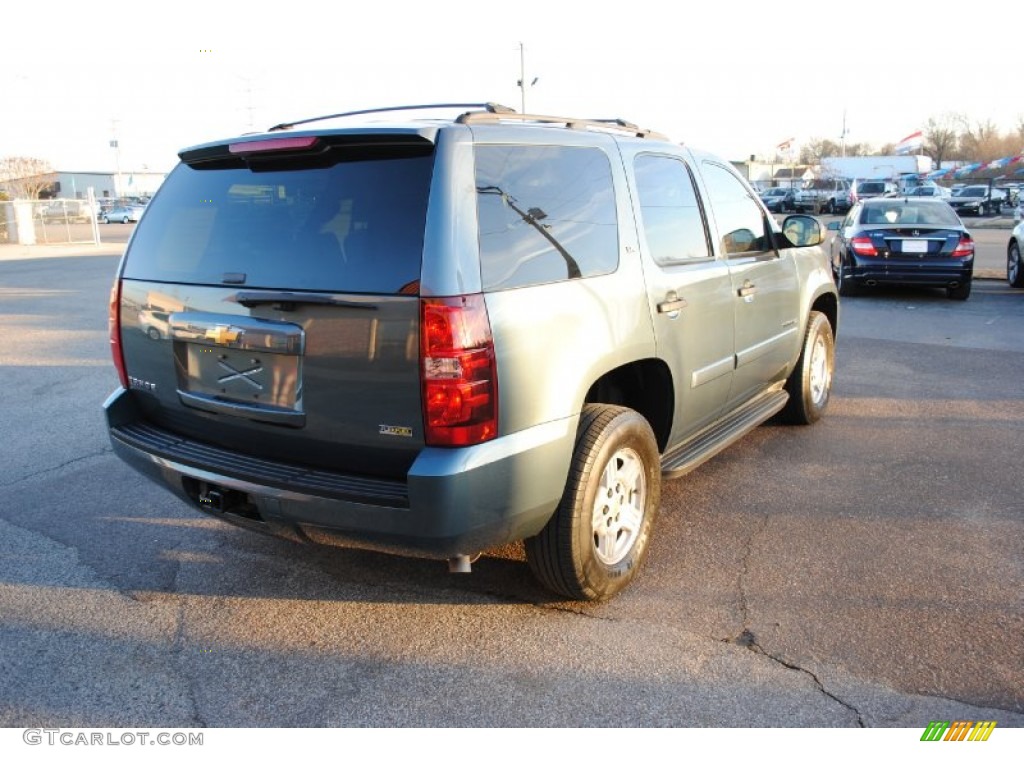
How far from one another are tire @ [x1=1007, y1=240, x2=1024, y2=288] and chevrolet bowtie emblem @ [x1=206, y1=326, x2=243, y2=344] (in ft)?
43.6

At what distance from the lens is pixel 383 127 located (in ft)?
9.63

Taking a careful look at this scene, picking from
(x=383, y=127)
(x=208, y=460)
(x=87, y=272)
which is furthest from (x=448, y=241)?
(x=87, y=272)

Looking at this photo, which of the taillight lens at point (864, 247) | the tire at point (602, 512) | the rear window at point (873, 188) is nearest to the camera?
the tire at point (602, 512)

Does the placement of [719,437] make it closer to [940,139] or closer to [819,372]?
[819,372]

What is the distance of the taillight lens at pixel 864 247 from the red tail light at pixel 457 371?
10.6 meters

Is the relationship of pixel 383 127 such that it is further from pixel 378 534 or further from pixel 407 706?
pixel 407 706

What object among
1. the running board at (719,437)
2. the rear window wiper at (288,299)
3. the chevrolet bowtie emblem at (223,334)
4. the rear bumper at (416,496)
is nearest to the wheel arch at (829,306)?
the running board at (719,437)

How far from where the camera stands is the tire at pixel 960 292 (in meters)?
11.9

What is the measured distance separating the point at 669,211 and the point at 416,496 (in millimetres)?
2117

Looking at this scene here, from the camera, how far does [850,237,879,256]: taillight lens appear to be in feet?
38.9

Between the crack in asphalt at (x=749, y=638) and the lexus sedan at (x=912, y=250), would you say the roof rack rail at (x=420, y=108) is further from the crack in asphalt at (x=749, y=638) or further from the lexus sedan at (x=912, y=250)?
the lexus sedan at (x=912, y=250)

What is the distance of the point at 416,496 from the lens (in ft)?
9.08

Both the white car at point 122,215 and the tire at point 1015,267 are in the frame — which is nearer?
the tire at point 1015,267

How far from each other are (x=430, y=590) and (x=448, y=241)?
161 cm
